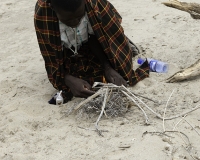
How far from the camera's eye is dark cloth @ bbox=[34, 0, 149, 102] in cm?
296

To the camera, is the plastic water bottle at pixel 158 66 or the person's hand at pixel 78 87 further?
the plastic water bottle at pixel 158 66

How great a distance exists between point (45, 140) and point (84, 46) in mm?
892

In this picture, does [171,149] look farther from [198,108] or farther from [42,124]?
[42,124]

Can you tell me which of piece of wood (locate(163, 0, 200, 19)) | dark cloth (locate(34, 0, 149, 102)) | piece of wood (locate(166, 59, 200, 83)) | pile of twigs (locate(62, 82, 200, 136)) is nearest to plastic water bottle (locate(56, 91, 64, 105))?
dark cloth (locate(34, 0, 149, 102))

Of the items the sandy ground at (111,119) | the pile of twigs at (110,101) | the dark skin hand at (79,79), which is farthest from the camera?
→ the pile of twigs at (110,101)

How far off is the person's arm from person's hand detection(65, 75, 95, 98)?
0.63 feet

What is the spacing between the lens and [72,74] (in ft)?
10.7

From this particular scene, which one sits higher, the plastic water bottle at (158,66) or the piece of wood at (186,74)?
the piece of wood at (186,74)

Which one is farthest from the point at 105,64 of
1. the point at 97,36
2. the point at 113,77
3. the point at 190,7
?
the point at 190,7

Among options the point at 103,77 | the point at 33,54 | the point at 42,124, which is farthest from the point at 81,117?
the point at 33,54

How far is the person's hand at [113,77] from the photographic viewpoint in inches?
121

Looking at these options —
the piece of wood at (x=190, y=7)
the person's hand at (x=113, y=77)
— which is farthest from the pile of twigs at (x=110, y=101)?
the piece of wood at (x=190, y=7)

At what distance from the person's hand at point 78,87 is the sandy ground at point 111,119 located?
166 millimetres

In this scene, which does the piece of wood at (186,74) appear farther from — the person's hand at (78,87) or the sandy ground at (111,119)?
the person's hand at (78,87)
